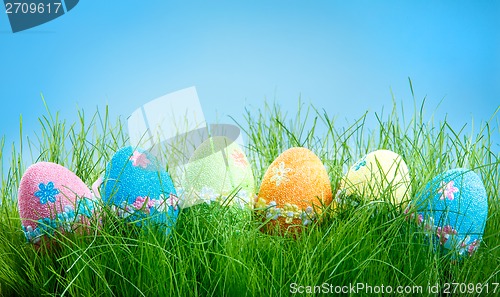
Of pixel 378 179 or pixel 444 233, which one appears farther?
pixel 378 179

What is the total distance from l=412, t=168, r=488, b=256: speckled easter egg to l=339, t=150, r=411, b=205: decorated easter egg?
6 cm

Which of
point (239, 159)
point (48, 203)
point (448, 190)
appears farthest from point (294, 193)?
point (48, 203)

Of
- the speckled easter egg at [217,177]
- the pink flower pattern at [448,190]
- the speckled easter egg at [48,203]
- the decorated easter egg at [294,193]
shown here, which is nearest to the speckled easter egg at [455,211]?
the pink flower pattern at [448,190]

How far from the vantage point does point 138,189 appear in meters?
1.26

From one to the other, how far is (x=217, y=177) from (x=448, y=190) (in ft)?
1.39

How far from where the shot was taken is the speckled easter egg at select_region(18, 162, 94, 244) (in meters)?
1.23

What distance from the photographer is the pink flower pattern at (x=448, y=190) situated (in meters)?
1.25

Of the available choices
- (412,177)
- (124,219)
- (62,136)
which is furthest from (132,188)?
(412,177)

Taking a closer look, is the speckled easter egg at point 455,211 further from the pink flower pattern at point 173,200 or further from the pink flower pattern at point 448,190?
the pink flower pattern at point 173,200

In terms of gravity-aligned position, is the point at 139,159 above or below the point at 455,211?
above

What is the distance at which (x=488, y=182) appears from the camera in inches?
58.2

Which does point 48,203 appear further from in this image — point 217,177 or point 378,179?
point 378,179
